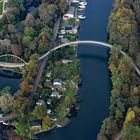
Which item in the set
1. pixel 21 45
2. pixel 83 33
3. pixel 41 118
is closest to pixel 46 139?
pixel 41 118

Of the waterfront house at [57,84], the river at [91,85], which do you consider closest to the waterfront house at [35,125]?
the river at [91,85]

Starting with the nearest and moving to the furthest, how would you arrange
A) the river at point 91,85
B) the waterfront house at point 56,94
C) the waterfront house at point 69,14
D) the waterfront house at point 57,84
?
the river at point 91,85 → the waterfront house at point 56,94 → the waterfront house at point 57,84 → the waterfront house at point 69,14

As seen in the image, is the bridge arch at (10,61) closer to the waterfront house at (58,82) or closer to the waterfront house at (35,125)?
the waterfront house at (58,82)

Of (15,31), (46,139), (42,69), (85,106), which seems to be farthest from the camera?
(15,31)

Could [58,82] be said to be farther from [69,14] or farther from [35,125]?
[69,14]

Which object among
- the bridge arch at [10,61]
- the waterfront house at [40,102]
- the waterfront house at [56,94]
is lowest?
the waterfront house at [40,102]

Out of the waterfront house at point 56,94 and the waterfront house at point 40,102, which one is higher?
the waterfront house at point 56,94

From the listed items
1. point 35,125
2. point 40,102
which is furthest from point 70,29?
point 35,125

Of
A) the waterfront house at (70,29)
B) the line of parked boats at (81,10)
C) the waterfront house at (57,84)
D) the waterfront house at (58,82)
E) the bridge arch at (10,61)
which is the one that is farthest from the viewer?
the line of parked boats at (81,10)

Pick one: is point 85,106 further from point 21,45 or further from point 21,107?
point 21,45
